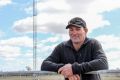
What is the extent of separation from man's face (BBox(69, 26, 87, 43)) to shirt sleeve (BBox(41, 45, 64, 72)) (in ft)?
1.05

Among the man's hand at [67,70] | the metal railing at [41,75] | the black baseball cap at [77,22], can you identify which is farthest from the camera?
A: the metal railing at [41,75]

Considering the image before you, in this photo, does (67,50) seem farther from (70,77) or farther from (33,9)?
(33,9)

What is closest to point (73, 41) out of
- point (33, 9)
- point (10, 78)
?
point (10, 78)

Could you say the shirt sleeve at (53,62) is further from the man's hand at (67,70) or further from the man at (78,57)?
the man's hand at (67,70)

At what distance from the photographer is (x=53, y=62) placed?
3998 millimetres

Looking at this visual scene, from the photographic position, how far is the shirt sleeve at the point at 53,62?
3.82 metres

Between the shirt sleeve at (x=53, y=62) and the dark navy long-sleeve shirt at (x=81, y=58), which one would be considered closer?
the dark navy long-sleeve shirt at (x=81, y=58)

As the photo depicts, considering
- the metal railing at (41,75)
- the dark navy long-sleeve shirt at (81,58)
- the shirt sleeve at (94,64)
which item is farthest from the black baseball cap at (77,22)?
the metal railing at (41,75)

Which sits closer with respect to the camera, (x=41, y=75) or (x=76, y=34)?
(x=76, y=34)

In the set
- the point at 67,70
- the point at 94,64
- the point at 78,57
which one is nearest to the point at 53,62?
the point at 78,57

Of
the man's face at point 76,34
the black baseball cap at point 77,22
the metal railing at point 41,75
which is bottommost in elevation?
the metal railing at point 41,75

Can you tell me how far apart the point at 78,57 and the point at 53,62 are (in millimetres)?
348

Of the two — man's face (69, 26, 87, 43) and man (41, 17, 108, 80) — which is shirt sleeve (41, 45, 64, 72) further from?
man's face (69, 26, 87, 43)

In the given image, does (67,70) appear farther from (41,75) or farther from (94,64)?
(41,75)
